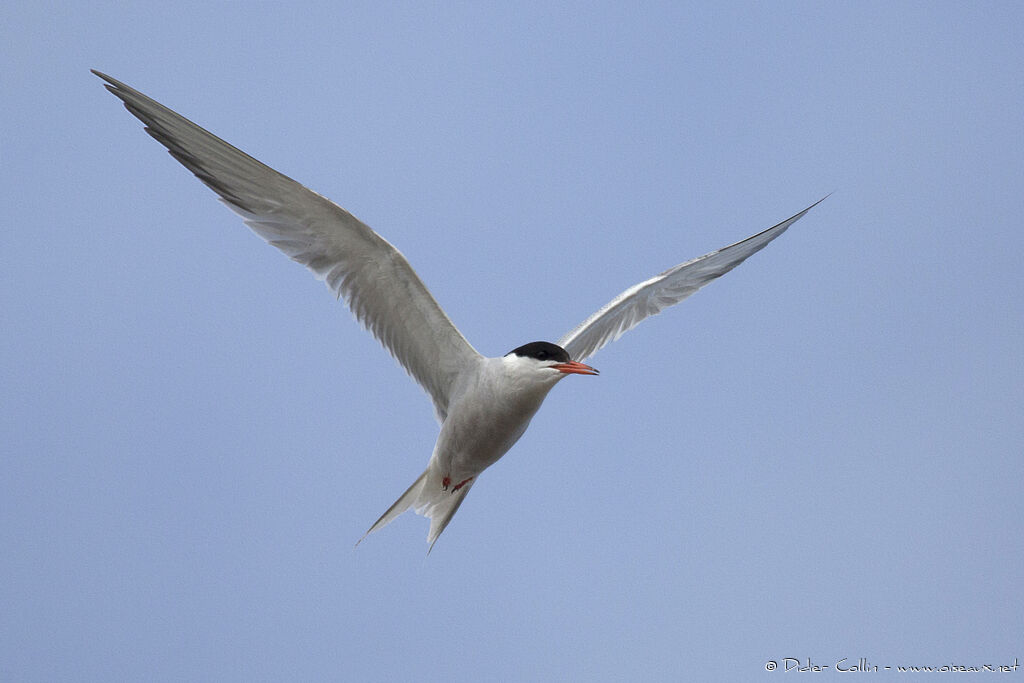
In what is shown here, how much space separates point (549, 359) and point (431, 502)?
1.12 metres

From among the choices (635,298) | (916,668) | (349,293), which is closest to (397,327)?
(349,293)

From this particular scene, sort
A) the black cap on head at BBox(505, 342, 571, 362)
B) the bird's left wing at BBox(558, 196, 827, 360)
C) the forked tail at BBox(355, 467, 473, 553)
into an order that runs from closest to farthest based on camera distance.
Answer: the black cap on head at BBox(505, 342, 571, 362) → the forked tail at BBox(355, 467, 473, 553) → the bird's left wing at BBox(558, 196, 827, 360)

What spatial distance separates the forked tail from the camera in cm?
504

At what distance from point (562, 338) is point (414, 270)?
1.20 meters

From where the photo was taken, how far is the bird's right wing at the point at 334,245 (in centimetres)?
439

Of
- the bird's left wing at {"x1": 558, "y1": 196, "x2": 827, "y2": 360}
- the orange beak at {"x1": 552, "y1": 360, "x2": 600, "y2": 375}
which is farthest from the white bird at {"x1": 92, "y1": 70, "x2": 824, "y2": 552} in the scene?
the bird's left wing at {"x1": 558, "y1": 196, "x2": 827, "y2": 360}

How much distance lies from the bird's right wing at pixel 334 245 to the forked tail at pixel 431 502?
1.14 feet

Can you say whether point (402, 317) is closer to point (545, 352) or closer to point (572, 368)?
point (545, 352)

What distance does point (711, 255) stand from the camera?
19.2 ft

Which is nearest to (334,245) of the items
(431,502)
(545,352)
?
(545,352)

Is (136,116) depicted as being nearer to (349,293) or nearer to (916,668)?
(349,293)

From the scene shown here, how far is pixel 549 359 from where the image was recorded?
4.53 m

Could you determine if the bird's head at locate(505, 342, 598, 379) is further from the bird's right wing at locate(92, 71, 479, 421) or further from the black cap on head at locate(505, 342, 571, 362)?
the bird's right wing at locate(92, 71, 479, 421)

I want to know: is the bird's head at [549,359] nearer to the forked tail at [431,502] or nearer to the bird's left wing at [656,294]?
the forked tail at [431,502]
